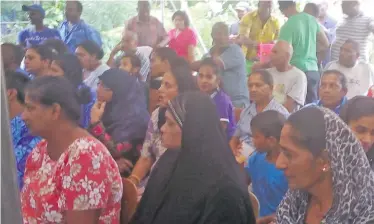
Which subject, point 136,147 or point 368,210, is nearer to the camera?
point 368,210

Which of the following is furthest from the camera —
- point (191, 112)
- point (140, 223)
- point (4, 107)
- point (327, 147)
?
point (140, 223)

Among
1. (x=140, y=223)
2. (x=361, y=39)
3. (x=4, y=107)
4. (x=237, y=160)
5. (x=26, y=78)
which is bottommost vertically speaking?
(x=140, y=223)

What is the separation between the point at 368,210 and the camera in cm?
114

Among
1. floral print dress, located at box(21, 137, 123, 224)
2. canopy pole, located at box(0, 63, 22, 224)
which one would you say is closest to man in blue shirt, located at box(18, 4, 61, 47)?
floral print dress, located at box(21, 137, 123, 224)

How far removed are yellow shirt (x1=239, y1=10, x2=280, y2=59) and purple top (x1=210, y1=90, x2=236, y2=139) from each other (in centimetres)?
12

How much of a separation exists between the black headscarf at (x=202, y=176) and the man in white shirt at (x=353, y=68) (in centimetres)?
34

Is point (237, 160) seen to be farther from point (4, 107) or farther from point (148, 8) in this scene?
point (4, 107)

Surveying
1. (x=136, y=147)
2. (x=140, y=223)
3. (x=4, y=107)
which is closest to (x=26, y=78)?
(x=136, y=147)

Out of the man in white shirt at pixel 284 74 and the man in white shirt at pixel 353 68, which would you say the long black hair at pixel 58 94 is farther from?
the man in white shirt at pixel 353 68

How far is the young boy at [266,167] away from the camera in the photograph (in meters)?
1.41

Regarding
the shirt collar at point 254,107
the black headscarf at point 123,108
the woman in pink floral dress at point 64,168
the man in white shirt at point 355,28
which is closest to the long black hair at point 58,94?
the woman in pink floral dress at point 64,168

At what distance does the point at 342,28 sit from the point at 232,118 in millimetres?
353

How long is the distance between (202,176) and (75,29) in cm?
55

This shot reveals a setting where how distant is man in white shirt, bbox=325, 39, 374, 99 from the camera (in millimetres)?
1425
